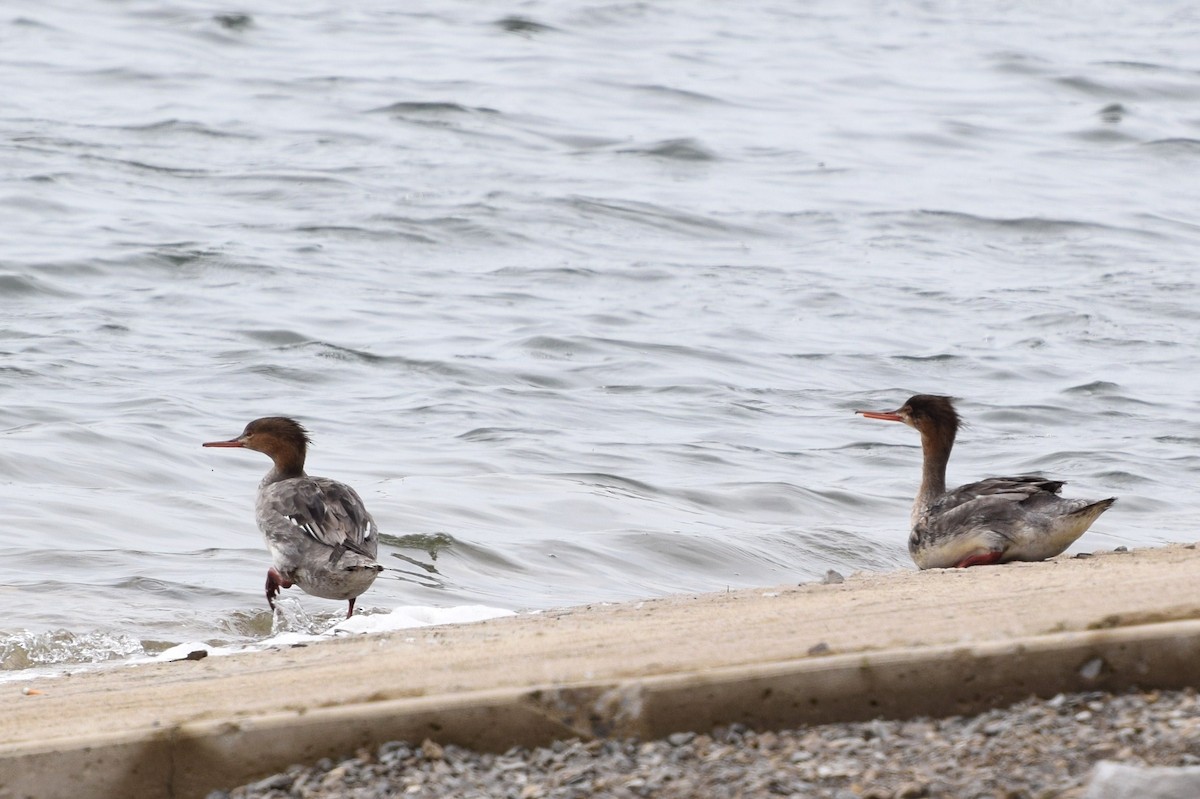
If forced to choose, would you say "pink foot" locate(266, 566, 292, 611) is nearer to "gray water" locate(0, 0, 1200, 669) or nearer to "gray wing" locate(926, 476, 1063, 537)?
"gray water" locate(0, 0, 1200, 669)

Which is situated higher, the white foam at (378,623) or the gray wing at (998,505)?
the gray wing at (998,505)

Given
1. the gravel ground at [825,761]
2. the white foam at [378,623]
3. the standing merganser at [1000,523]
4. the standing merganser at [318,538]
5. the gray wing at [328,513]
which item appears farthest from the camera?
the gray wing at [328,513]

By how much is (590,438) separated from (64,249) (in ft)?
21.7

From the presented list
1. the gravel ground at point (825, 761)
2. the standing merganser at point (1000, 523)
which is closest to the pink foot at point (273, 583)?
Result: the standing merganser at point (1000, 523)

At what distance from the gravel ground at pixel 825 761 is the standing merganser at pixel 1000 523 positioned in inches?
124

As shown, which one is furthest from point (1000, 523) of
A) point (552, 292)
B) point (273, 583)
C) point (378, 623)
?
point (552, 292)

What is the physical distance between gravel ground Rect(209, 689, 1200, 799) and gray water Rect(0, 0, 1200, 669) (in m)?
3.40

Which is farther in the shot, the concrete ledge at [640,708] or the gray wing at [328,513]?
the gray wing at [328,513]

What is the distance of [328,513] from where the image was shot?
787cm

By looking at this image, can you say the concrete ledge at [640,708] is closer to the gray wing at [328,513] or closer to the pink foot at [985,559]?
the pink foot at [985,559]

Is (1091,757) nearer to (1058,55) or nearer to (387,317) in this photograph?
(387,317)

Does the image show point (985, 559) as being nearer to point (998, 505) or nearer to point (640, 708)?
point (998, 505)

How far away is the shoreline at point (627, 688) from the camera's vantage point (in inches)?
166

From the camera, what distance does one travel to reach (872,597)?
18.0 feet
